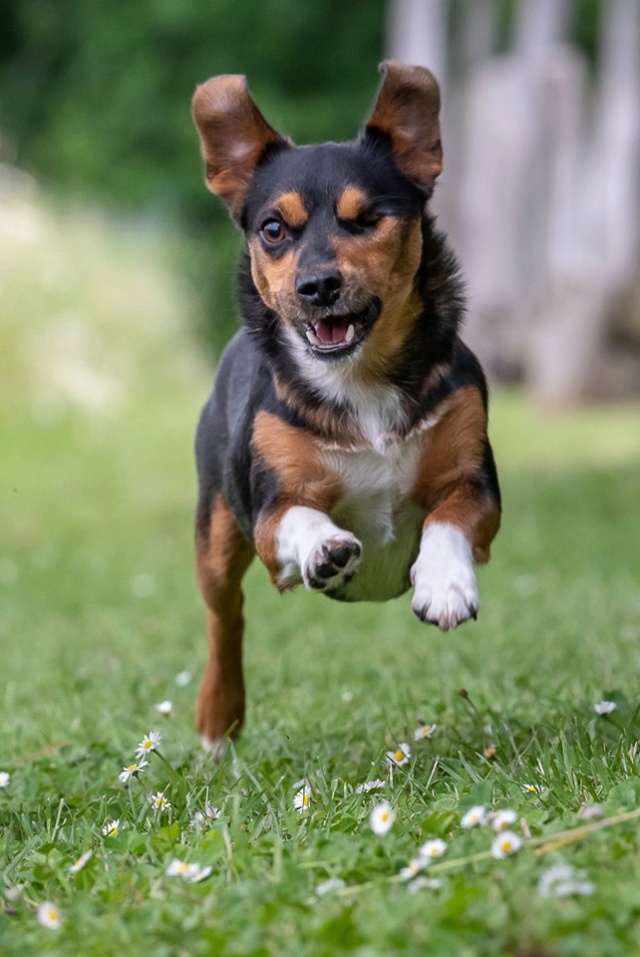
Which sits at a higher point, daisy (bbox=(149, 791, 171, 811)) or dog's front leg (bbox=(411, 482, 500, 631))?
dog's front leg (bbox=(411, 482, 500, 631))

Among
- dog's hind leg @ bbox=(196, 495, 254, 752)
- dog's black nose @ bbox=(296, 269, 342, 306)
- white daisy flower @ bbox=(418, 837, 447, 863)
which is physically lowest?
dog's hind leg @ bbox=(196, 495, 254, 752)

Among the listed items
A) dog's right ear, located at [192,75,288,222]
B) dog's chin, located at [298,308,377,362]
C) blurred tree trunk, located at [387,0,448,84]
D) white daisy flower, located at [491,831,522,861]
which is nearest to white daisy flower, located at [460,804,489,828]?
white daisy flower, located at [491,831,522,861]

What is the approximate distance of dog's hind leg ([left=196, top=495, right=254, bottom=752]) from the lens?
4973 millimetres

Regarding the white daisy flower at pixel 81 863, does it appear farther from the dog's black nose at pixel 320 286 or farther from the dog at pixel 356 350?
the dog's black nose at pixel 320 286

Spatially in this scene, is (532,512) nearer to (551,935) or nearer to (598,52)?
(551,935)

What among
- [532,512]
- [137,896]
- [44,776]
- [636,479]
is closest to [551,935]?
[137,896]

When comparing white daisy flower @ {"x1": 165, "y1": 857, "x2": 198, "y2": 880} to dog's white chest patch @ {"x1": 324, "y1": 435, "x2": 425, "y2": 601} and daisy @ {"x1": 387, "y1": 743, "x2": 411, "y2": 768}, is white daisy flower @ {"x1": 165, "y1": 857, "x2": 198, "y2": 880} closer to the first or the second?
daisy @ {"x1": 387, "y1": 743, "x2": 411, "y2": 768}

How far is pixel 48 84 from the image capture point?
92.6 feet

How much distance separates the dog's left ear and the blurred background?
22.2 ft

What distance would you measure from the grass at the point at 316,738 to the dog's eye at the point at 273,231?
4.92ft

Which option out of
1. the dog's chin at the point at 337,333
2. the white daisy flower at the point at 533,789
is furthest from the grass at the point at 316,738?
the dog's chin at the point at 337,333

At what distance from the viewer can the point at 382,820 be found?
315cm

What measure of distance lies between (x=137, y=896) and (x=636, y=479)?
350 inches

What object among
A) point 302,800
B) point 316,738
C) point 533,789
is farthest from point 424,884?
point 316,738
